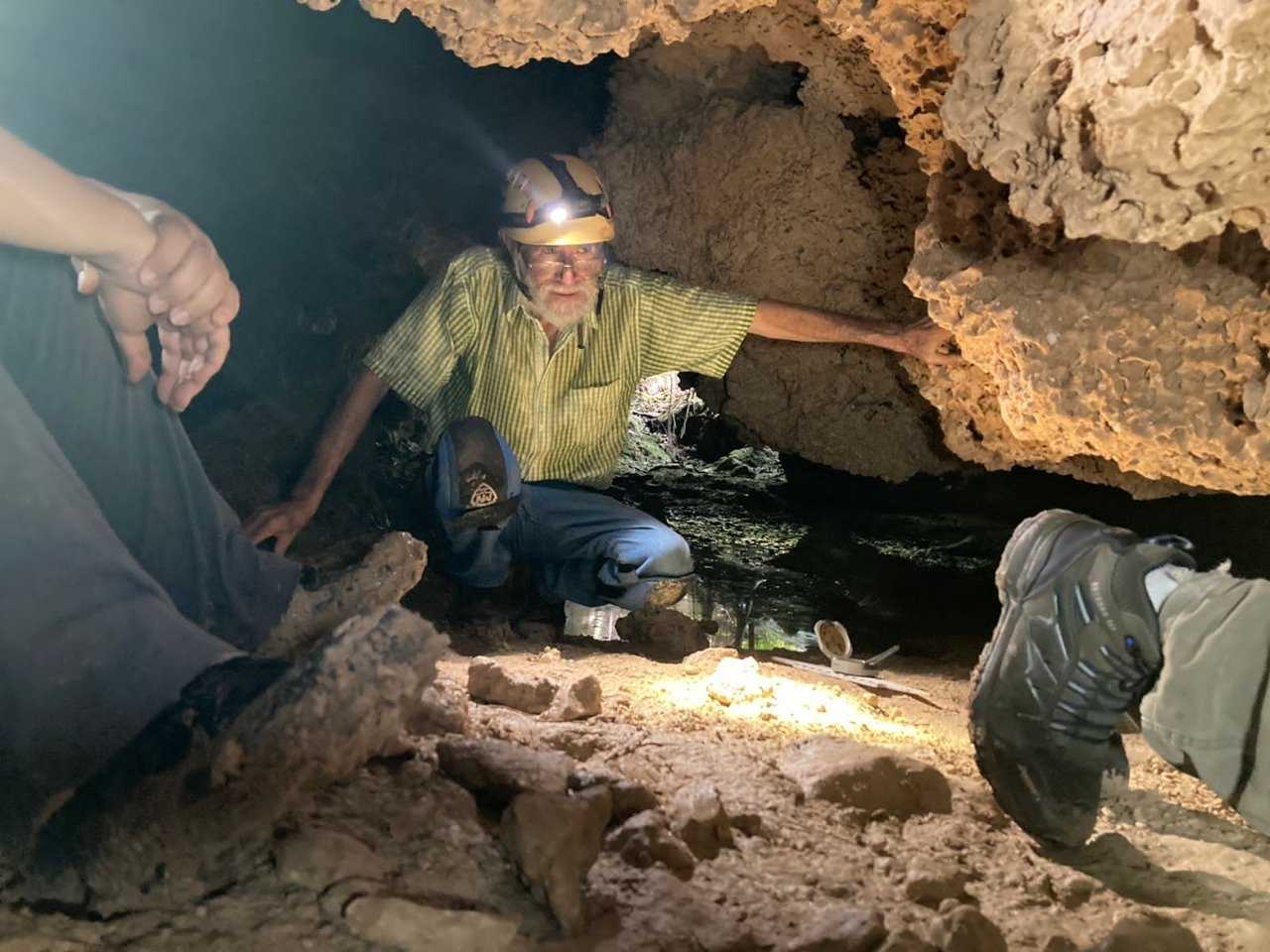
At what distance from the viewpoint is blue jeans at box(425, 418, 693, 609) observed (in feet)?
12.5

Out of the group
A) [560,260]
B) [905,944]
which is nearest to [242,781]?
[905,944]

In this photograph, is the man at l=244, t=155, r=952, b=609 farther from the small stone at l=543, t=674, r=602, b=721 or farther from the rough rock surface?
the small stone at l=543, t=674, r=602, b=721

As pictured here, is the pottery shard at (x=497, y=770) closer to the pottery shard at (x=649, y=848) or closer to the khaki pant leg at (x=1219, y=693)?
the pottery shard at (x=649, y=848)

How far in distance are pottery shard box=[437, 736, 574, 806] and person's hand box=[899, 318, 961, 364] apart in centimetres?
209

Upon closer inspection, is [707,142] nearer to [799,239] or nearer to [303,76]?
[799,239]

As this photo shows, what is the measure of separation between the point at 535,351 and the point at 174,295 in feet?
6.85

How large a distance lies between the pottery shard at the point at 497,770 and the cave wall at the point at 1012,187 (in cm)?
167

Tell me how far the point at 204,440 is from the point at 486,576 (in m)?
1.53

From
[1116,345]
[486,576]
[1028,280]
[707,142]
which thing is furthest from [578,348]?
[1116,345]

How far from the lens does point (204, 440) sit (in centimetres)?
430

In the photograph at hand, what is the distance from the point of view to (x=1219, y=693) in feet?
5.36

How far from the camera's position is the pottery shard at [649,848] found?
1606 millimetres

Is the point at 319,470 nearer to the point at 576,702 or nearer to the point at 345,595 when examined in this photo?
the point at 345,595

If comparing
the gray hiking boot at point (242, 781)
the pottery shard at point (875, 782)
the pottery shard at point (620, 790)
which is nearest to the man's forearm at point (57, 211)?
the gray hiking boot at point (242, 781)
